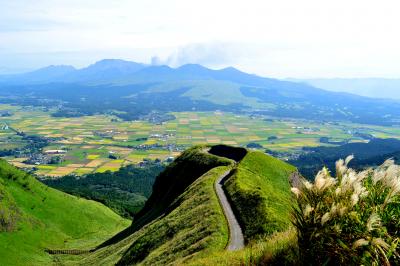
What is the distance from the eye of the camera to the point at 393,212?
1223 cm

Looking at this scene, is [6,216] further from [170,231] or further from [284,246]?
[284,246]

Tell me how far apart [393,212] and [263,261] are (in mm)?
4915

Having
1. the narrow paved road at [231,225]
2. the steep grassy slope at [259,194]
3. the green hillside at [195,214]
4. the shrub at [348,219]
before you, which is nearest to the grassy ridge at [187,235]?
the green hillside at [195,214]

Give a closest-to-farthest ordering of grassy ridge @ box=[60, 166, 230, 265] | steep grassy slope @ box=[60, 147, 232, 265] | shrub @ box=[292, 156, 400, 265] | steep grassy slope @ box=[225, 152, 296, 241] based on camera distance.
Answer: shrub @ box=[292, 156, 400, 265] → grassy ridge @ box=[60, 166, 230, 265] → steep grassy slope @ box=[60, 147, 232, 265] → steep grassy slope @ box=[225, 152, 296, 241]

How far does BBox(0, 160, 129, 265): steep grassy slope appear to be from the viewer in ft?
311

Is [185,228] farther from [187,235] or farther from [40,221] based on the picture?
[40,221]

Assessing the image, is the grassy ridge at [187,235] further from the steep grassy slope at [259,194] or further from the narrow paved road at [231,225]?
the steep grassy slope at [259,194]

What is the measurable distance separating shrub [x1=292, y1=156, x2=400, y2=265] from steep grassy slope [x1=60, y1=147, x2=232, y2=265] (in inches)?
803

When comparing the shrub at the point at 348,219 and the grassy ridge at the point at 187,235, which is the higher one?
the shrub at the point at 348,219

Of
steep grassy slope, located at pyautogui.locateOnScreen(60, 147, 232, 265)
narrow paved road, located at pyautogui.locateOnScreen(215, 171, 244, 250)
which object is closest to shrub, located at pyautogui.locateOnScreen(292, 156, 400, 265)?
steep grassy slope, located at pyautogui.locateOnScreen(60, 147, 232, 265)

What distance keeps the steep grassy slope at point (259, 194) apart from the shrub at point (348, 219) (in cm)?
636

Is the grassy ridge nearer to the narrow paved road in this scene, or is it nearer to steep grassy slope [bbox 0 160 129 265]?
the narrow paved road

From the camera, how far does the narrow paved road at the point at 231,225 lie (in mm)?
37344

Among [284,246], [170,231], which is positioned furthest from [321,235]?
[170,231]
